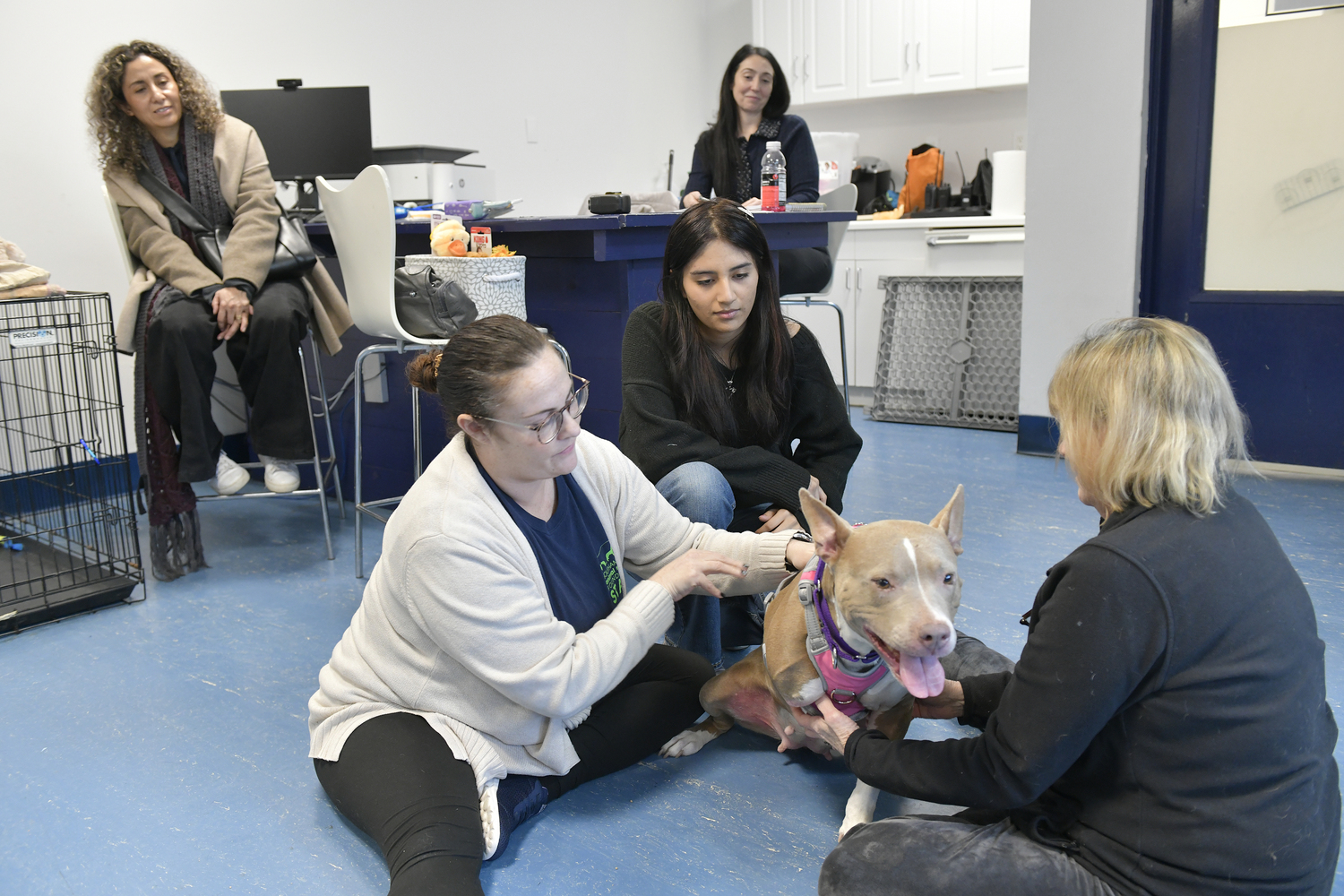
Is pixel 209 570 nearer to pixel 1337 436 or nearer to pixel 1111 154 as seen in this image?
pixel 1111 154

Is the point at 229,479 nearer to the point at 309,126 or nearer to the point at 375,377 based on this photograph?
the point at 375,377

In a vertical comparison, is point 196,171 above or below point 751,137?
below

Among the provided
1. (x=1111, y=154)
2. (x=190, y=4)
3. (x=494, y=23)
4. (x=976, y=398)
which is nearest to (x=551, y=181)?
(x=494, y=23)

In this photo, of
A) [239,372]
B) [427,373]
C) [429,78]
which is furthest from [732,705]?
[429,78]

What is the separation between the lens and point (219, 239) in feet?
10.2

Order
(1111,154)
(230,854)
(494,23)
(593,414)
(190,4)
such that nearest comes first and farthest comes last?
(230,854), (593,414), (1111,154), (190,4), (494,23)

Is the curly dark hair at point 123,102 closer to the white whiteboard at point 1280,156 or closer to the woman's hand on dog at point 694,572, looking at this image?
the woman's hand on dog at point 694,572

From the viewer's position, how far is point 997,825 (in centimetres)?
126

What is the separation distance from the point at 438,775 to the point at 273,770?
552 millimetres

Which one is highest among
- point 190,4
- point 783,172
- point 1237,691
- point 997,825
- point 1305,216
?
point 190,4

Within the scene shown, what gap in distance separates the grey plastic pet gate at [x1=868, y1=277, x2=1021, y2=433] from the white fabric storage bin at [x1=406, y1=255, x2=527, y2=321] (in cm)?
272

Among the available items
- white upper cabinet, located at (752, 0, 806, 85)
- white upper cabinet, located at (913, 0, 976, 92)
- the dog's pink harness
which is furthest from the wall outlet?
white upper cabinet, located at (913, 0, 976, 92)

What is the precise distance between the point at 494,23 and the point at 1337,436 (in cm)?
447

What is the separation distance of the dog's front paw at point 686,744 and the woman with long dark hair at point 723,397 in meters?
0.29
